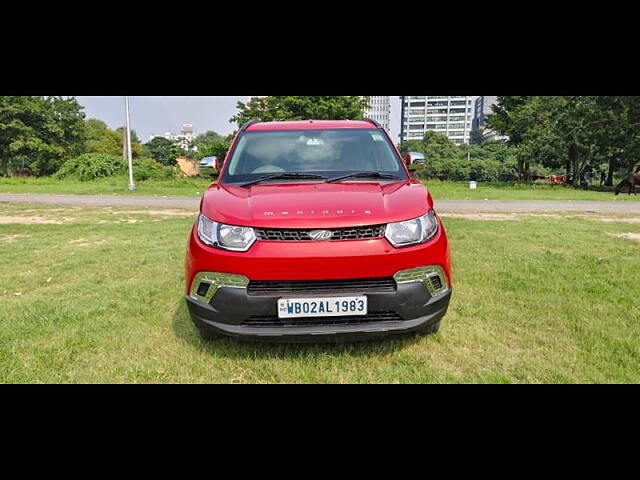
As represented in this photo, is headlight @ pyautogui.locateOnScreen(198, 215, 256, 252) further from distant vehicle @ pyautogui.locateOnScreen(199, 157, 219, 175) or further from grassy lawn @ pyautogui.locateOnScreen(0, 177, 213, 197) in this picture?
grassy lawn @ pyautogui.locateOnScreen(0, 177, 213, 197)

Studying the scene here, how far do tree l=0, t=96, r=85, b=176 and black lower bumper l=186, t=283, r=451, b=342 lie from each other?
4385 cm

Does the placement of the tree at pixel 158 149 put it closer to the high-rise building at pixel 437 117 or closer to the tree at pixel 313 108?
the tree at pixel 313 108

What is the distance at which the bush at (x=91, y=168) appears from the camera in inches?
1152

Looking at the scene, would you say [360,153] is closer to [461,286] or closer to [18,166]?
[461,286]

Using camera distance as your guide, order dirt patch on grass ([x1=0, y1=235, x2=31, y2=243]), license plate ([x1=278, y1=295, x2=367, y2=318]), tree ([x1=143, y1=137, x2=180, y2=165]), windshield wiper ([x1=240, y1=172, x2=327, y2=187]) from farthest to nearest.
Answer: tree ([x1=143, y1=137, x2=180, y2=165]) → dirt patch on grass ([x1=0, y1=235, x2=31, y2=243]) → windshield wiper ([x1=240, y1=172, x2=327, y2=187]) → license plate ([x1=278, y1=295, x2=367, y2=318])

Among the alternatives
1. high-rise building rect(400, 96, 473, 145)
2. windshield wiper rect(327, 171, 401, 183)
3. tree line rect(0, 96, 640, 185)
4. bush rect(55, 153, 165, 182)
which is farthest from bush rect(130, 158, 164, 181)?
high-rise building rect(400, 96, 473, 145)

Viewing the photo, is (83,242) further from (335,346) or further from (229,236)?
(335,346)

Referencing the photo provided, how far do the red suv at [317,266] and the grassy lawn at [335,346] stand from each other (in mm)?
356

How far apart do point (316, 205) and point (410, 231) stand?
617mm

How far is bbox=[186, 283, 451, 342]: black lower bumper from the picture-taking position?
233 cm

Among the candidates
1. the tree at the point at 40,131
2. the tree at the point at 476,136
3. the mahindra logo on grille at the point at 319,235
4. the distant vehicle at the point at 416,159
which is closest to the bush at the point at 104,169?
the tree at the point at 40,131

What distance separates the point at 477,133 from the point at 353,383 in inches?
5331

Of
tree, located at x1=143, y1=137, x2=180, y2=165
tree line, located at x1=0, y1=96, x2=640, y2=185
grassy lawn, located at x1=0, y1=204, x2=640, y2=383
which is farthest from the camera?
tree, located at x1=143, y1=137, x2=180, y2=165

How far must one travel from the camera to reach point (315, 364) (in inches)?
102
